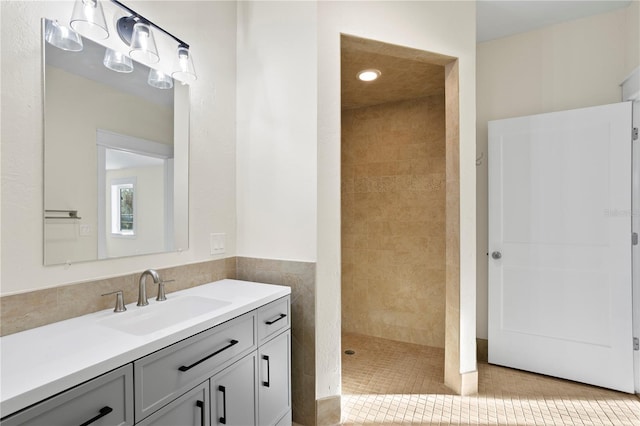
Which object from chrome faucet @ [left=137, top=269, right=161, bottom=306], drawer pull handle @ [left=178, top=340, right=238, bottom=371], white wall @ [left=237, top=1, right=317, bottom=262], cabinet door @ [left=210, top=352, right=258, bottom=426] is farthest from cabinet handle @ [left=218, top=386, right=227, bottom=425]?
white wall @ [left=237, top=1, right=317, bottom=262]

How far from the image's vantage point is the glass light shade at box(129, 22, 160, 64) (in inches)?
55.1

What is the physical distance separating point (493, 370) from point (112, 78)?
3139mm

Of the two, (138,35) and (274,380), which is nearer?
(138,35)

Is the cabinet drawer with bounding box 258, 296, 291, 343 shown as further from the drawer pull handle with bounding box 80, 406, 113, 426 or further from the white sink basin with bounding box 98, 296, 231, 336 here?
the drawer pull handle with bounding box 80, 406, 113, 426

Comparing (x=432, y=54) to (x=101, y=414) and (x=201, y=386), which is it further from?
(x=101, y=414)

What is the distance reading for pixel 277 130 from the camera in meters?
1.90

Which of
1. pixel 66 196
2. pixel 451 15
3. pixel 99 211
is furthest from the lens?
pixel 451 15

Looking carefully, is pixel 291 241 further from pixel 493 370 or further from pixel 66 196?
pixel 493 370

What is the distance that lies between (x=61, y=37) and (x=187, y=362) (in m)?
1.30

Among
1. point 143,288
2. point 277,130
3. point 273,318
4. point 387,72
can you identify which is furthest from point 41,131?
point 387,72

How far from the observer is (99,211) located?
134 centimetres

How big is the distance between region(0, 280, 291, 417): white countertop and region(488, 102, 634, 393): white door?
2219 millimetres

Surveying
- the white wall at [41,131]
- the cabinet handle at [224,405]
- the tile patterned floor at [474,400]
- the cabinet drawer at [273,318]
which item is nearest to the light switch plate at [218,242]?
the white wall at [41,131]

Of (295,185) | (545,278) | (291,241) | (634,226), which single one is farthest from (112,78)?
(634,226)
